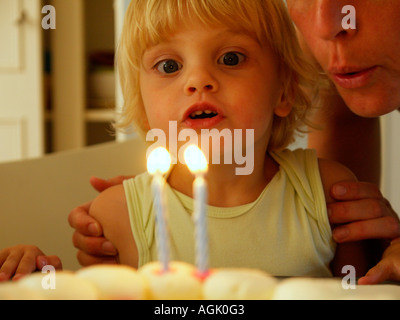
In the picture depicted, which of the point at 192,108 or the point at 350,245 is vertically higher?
the point at 192,108

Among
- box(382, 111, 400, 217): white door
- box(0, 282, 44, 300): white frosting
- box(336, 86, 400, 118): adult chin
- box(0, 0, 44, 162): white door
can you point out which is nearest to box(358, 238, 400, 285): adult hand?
box(336, 86, 400, 118): adult chin

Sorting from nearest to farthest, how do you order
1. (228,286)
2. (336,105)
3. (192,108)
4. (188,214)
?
(228,286)
(192,108)
(188,214)
(336,105)

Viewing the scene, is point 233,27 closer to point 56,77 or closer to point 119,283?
point 119,283

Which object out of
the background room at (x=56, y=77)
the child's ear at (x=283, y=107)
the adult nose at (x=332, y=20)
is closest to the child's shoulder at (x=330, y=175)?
the child's ear at (x=283, y=107)

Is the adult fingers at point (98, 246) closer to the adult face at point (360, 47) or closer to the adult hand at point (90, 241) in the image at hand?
the adult hand at point (90, 241)

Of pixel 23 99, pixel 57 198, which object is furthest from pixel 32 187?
pixel 23 99

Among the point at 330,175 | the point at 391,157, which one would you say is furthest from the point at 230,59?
Result: the point at 391,157

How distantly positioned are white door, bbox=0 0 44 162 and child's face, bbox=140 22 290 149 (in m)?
2.12

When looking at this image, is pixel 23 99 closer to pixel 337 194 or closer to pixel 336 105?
pixel 336 105

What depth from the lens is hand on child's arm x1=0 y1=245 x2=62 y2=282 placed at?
26.7 inches

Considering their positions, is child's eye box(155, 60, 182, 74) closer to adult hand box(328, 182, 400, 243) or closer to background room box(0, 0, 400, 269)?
adult hand box(328, 182, 400, 243)

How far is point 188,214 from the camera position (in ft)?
2.74

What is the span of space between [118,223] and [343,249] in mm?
359

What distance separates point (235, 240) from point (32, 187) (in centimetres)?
46
